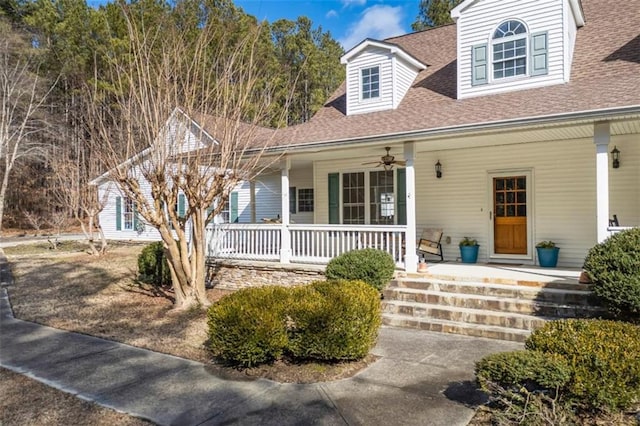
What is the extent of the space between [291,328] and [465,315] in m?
2.86

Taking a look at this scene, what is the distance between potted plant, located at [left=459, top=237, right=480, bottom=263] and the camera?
9.23 m

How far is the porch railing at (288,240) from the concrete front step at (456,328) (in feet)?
5.57

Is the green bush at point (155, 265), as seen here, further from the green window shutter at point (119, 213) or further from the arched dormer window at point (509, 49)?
the green window shutter at point (119, 213)

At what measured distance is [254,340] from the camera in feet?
15.1

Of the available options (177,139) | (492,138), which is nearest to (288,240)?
(177,139)

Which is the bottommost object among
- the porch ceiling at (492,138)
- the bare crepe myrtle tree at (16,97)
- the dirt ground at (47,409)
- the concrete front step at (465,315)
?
the dirt ground at (47,409)

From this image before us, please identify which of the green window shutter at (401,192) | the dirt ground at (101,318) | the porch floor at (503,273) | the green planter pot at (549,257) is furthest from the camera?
the green window shutter at (401,192)

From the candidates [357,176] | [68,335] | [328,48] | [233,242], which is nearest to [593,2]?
[357,176]

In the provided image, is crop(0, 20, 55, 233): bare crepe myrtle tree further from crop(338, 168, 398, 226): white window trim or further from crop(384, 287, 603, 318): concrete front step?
crop(384, 287, 603, 318): concrete front step

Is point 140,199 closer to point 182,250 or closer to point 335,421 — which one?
point 182,250

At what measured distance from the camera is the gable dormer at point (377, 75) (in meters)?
10.3

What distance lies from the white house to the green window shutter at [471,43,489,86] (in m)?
0.03

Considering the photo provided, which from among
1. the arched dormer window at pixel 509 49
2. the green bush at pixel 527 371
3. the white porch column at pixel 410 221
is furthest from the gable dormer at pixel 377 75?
the green bush at pixel 527 371

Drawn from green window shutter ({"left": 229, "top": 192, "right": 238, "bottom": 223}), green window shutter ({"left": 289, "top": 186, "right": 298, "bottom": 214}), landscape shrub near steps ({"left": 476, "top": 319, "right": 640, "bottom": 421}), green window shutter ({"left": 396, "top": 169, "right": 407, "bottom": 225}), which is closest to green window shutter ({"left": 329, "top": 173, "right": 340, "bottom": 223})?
green window shutter ({"left": 396, "top": 169, "right": 407, "bottom": 225})
